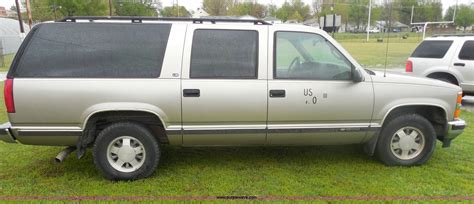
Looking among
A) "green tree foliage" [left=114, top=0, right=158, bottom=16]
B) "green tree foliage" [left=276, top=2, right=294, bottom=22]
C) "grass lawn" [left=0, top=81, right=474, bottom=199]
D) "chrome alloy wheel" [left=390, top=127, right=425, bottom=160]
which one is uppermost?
"green tree foliage" [left=276, top=2, right=294, bottom=22]

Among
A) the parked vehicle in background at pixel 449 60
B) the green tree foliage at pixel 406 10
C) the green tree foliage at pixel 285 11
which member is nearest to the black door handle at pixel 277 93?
the parked vehicle in background at pixel 449 60

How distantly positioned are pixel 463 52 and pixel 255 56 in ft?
21.1

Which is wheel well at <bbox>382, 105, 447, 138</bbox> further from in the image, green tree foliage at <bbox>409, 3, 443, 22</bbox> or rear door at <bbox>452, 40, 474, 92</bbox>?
green tree foliage at <bbox>409, 3, 443, 22</bbox>

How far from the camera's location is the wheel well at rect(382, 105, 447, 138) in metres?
4.27

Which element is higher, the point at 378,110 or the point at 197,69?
the point at 197,69

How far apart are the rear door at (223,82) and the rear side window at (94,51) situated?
1.19 ft

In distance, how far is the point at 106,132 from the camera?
3.83 metres

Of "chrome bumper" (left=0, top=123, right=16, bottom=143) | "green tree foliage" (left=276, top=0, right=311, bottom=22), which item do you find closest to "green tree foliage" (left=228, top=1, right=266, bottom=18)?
"green tree foliage" (left=276, top=0, right=311, bottom=22)

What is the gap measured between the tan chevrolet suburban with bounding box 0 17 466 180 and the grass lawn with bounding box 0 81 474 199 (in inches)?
13.8

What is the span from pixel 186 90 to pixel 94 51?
3.32ft

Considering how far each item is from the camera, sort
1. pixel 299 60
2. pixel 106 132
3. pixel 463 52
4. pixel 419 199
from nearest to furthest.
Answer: pixel 419 199 → pixel 106 132 → pixel 299 60 → pixel 463 52

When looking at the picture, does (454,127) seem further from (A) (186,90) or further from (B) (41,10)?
(B) (41,10)

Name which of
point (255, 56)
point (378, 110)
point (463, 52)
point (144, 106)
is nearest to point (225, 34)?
point (255, 56)

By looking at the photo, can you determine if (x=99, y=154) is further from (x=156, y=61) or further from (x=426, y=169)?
(x=426, y=169)
